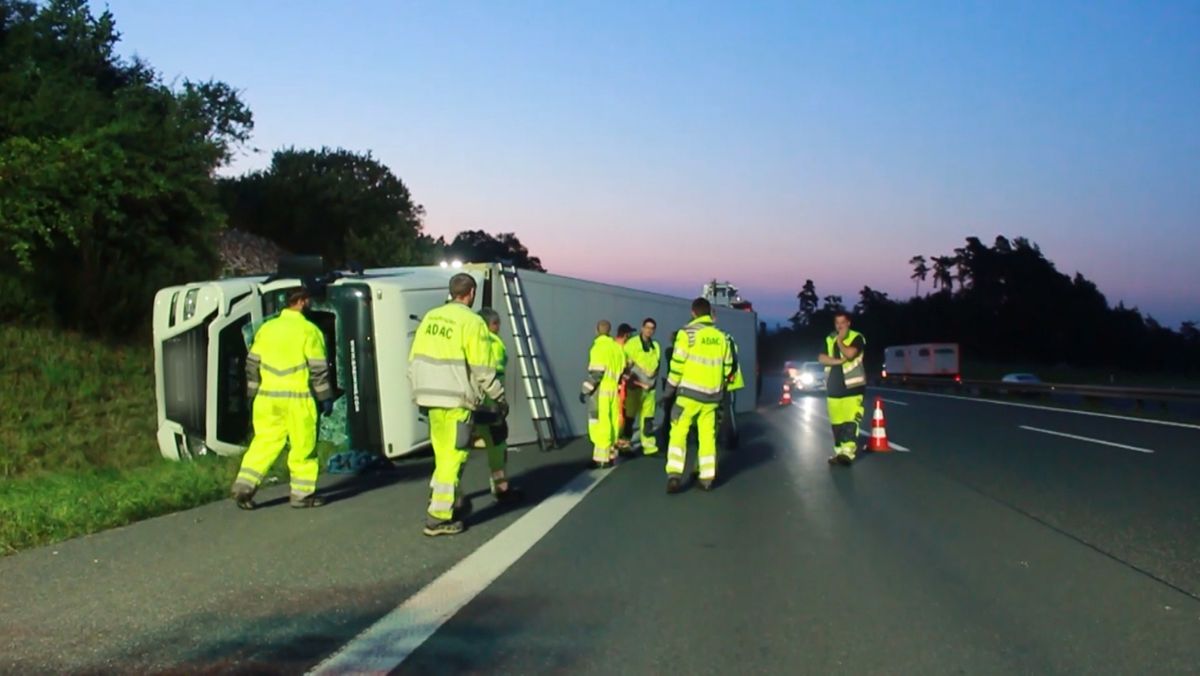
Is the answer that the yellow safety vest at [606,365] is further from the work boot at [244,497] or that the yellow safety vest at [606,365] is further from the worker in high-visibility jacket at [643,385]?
the work boot at [244,497]

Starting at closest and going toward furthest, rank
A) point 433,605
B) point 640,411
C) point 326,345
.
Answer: point 433,605, point 326,345, point 640,411

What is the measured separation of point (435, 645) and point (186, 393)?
855cm

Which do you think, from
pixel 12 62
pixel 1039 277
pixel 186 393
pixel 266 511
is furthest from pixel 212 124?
pixel 1039 277

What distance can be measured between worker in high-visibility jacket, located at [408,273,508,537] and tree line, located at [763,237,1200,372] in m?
71.7

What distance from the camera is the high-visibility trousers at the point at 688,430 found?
1076 centimetres

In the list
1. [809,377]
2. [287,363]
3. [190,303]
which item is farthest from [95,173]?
[809,377]

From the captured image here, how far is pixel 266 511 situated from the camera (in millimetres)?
9492

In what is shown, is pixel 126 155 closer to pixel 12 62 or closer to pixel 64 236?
pixel 64 236

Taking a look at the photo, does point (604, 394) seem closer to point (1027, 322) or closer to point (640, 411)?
point (640, 411)

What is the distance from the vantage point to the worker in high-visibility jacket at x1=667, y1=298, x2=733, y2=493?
35.4 feet

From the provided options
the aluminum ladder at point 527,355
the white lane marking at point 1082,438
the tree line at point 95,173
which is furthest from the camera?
the tree line at point 95,173

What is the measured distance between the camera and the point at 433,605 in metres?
6.06

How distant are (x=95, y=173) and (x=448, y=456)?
44.7 ft

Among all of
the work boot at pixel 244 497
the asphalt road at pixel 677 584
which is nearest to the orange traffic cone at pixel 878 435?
the asphalt road at pixel 677 584
